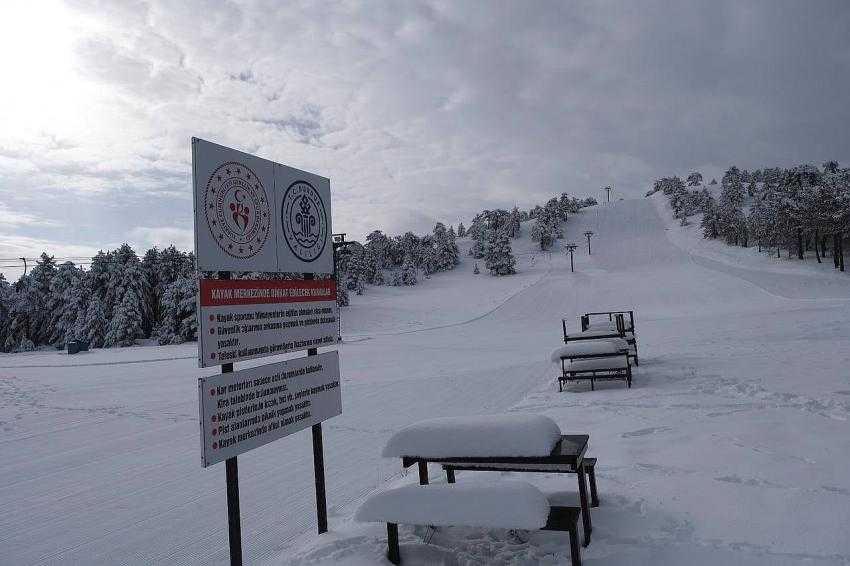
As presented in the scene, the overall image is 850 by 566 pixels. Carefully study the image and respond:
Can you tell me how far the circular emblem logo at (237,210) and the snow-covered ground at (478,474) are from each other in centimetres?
274

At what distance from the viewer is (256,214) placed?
4562 mm

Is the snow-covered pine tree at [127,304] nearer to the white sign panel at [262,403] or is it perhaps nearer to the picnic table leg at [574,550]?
the white sign panel at [262,403]

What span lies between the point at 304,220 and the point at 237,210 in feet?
3.21

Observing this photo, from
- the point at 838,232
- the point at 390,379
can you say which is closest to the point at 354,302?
the point at 390,379

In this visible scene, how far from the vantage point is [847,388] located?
8.55m

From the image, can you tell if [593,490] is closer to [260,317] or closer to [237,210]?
[260,317]

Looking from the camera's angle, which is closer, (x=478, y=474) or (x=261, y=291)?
(x=261, y=291)

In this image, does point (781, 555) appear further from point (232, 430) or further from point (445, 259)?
point (445, 259)

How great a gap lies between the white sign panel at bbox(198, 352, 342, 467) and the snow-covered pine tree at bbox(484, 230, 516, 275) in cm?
6041

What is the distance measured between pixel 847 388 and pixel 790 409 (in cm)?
210

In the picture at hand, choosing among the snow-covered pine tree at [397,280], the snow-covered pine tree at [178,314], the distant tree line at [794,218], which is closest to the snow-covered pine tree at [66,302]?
the snow-covered pine tree at [178,314]

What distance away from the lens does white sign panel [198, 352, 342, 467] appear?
150 inches

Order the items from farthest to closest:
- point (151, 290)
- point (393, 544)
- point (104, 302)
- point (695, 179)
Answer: point (695, 179), point (151, 290), point (104, 302), point (393, 544)

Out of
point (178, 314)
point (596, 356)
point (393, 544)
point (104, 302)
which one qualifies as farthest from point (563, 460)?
point (104, 302)
